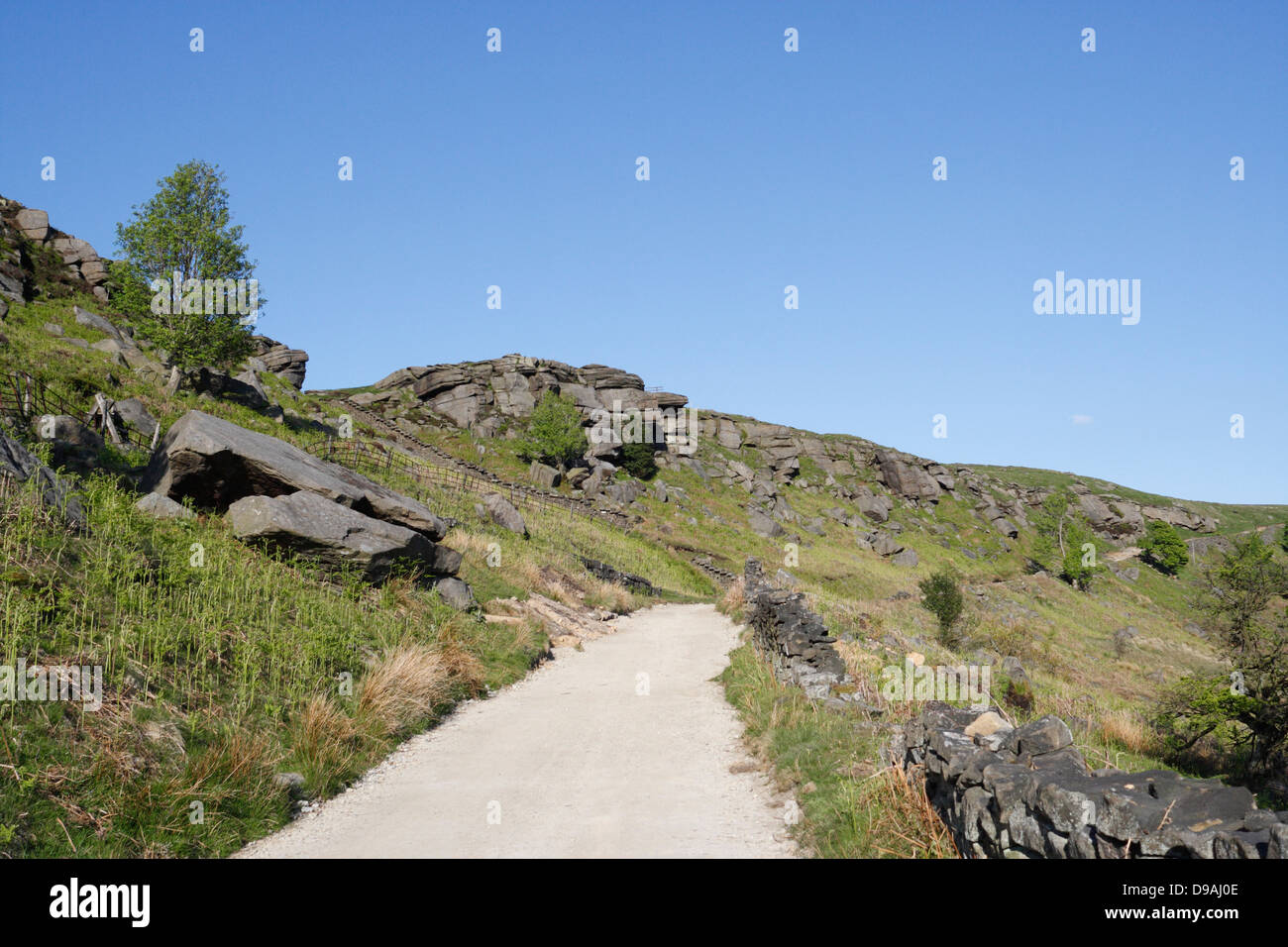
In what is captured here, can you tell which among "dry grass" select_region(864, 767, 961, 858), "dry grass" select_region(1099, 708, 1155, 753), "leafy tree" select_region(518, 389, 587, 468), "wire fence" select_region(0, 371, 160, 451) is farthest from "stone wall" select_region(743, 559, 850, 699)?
"leafy tree" select_region(518, 389, 587, 468)

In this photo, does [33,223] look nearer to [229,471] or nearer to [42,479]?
[229,471]

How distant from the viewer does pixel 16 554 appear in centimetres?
960

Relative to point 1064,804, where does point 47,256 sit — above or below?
above

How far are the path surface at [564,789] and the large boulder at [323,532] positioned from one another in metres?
4.32

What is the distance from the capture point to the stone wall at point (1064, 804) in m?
3.88

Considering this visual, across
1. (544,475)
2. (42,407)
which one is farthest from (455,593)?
(544,475)

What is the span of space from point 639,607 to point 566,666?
13.0m

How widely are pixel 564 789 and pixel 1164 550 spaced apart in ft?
400

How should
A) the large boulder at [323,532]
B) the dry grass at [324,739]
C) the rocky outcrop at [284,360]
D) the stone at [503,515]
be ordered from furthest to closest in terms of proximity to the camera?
the rocky outcrop at [284,360] < the stone at [503,515] < the large boulder at [323,532] < the dry grass at [324,739]

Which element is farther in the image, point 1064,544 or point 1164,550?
point 1164,550

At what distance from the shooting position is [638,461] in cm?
7900

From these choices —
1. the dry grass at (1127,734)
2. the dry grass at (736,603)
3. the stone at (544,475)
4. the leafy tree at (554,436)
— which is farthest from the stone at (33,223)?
the dry grass at (1127,734)

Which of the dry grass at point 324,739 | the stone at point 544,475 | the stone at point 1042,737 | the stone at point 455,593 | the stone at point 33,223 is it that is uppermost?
the stone at point 33,223

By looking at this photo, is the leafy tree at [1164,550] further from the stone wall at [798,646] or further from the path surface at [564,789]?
the path surface at [564,789]
